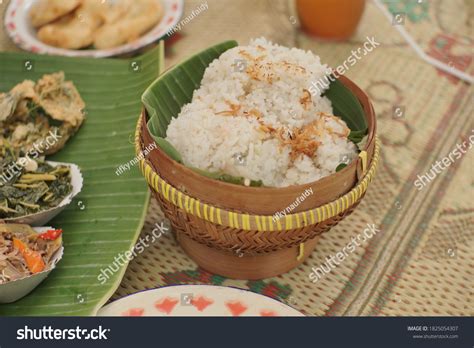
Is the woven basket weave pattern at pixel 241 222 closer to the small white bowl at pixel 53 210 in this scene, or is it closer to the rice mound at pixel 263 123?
the rice mound at pixel 263 123

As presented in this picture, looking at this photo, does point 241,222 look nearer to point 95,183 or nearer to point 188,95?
point 188,95

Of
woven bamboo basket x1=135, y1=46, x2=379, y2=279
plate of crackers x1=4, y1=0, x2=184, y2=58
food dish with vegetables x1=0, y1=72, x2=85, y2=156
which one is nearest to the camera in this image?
woven bamboo basket x1=135, y1=46, x2=379, y2=279

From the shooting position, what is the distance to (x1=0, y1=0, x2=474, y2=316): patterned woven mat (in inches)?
68.1

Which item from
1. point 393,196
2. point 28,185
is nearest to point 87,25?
point 28,185

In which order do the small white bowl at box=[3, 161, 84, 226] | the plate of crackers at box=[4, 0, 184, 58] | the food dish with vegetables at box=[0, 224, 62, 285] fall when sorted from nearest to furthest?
the food dish with vegetables at box=[0, 224, 62, 285], the small white bowl at box=[3, 161, 84, 226], the plate of crackers at box=[4, 0, 184, 58]

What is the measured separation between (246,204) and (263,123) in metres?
0.24

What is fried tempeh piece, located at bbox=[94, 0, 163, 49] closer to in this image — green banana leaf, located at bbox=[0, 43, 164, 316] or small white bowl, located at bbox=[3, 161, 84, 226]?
green banana leaf, located at bbox=[0, 43, 164, 316]

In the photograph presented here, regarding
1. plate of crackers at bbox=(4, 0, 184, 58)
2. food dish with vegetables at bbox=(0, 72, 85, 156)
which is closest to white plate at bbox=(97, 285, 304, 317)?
food dish with vegetables at bbox=(0, 72, 85, 156)

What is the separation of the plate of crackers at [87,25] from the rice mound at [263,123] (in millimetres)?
911

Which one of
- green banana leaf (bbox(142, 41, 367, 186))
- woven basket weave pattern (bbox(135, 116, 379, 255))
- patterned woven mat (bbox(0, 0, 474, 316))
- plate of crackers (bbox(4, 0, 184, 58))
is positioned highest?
green banana leaf (bbox(142, 41, 367, 186))

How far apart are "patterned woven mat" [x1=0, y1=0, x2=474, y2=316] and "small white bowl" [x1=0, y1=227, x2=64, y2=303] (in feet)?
0.66
